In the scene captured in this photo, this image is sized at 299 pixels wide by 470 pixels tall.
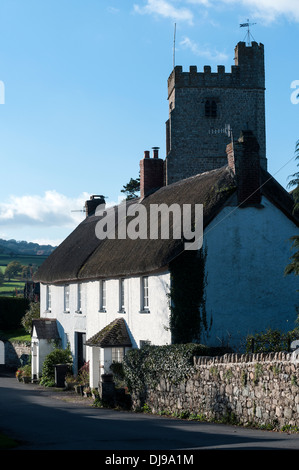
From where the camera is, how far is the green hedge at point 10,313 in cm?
5184

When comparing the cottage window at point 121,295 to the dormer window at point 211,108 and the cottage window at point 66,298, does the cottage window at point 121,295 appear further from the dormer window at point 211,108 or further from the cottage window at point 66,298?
the dormer window at point 211,108

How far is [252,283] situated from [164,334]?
347 cm

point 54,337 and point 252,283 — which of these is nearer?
point 252,283

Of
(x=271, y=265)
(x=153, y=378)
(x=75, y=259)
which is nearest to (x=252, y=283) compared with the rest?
(x=271, y=265)

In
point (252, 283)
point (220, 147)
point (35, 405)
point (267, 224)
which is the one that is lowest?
point (35, 405)

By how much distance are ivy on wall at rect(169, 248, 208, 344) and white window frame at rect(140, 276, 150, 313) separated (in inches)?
92.4

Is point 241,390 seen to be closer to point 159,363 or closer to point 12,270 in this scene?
point 159,363

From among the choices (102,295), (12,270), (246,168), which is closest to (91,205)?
(102,295)

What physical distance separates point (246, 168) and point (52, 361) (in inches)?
593

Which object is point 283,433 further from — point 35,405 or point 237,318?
point 35,405

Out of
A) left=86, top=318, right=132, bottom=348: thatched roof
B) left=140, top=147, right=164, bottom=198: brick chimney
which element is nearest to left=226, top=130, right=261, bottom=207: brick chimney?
left=86, top=318, right=132, bottom=348: thatched roof

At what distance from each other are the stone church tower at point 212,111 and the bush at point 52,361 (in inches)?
951

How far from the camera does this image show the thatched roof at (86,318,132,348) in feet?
81.7
